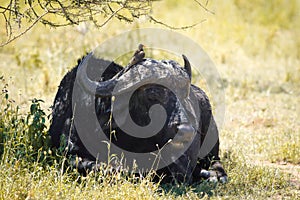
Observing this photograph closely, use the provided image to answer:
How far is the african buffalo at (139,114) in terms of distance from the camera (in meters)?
6.05

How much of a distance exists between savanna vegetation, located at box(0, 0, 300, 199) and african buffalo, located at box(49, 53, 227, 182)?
0.24 meters

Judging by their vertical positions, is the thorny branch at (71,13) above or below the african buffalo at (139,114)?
above

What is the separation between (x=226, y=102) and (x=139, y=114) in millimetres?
4777

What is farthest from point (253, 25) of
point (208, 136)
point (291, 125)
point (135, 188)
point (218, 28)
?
point (135, 188)

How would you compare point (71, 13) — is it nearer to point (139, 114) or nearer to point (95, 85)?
point (95, 85)

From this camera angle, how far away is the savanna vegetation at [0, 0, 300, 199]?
543 centimetres

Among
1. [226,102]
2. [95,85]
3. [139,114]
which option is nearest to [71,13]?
[95,85]

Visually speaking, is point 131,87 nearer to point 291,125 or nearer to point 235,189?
point 235,189

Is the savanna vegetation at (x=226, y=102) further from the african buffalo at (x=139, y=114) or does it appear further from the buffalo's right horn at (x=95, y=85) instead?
the buffalo's right horn at (x=95, y=85)

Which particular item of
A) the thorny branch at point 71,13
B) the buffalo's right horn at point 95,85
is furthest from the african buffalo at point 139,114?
the thorny branch at point 71,13

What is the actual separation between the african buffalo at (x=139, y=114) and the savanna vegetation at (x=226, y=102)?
0.78ft

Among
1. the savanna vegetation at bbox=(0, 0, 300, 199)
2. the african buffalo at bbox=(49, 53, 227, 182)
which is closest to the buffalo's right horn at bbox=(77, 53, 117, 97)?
the african buffalo at bbox=(49, 53, 227, 182)

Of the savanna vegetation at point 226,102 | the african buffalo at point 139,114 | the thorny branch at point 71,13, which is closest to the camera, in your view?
the savanna vegetation at point 226,102

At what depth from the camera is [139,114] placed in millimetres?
6219
